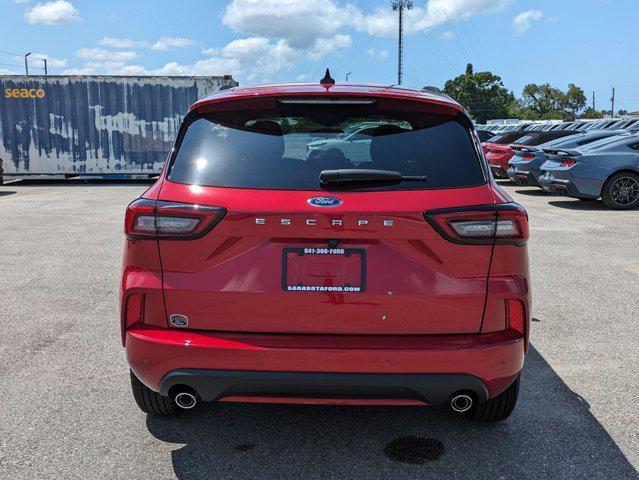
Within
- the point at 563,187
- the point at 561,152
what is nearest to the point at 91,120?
the point at 561,152

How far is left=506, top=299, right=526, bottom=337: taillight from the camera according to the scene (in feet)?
9.15

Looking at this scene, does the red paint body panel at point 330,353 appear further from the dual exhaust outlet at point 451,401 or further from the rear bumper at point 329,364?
the dual exhaust outlet at point 451,401

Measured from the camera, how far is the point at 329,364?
266 cm

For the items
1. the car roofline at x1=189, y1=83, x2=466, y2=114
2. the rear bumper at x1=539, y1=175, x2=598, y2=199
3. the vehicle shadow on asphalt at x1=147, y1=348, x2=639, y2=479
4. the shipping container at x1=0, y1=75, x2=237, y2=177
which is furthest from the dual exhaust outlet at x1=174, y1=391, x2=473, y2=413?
the shipping container at x1=0, y1=75, x2=237, y2=177

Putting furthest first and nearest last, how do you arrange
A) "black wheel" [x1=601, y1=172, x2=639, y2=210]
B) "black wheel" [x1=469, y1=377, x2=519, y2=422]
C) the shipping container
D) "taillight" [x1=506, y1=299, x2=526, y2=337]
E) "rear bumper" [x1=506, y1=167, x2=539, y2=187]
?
the shipping container, "rear bumper" [x1=506, y1=167, x2=539, y2=187], "black wheel" [x1=601, y1=172, x2=639, y2=210], "black wheel" [x1=469, y1=377, x2=519, y2=422], "taillight" [x1=506, y1=299, x2=526, y2=337]

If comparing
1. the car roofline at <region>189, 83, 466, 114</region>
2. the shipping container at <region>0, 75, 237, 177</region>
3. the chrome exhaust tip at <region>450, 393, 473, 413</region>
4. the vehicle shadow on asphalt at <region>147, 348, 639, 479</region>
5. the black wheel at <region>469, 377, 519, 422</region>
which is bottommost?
the vehicle shadow on asphalt at <region>147, 348, 639, 479</region>

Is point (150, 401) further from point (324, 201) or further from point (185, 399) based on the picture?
point (324, 201)

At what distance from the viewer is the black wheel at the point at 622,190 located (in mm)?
12625

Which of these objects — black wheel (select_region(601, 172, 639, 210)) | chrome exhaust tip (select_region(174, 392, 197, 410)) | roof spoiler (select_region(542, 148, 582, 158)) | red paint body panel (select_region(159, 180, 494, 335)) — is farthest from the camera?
roof spoiler (select_region(542, 148, 582, 158))

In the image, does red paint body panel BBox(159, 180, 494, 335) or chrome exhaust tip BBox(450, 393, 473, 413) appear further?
chrome exhaust tip BBox(450, 393, 473, 413)

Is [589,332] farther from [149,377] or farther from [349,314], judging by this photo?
[149,377]

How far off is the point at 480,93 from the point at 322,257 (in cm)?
12263

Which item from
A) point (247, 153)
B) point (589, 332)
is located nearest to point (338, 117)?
point (247, 153)

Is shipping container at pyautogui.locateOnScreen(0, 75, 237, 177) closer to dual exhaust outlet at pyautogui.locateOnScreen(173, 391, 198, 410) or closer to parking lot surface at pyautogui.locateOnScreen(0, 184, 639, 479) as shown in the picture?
parking lot surface at pyautogui.locateOnScreen(0, 184, 639, 479)
